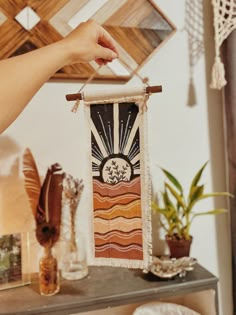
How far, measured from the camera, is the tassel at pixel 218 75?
1.48 m

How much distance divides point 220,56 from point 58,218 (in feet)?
3.05

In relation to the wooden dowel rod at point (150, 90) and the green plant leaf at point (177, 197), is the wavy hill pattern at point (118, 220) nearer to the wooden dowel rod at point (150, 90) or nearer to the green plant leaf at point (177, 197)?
the wooden dowel rod at point (150, 90)

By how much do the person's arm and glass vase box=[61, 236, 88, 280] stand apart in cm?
79

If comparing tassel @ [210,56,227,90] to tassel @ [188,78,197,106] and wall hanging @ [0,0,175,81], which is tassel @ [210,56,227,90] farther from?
wall hanging @ [0,0,175,81]

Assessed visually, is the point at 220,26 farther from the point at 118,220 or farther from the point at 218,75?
the point at 118,220

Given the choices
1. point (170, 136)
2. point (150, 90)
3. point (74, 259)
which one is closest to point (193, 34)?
point (170, 136)

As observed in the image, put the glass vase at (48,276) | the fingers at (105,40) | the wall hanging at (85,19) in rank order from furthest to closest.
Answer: the wall hanging at (85,19), the glass vase at (48,276), the fingers at (105,40)

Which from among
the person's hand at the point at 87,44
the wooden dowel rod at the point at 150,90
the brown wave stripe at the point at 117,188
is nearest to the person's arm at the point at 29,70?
the person's hand at the point at 87,44

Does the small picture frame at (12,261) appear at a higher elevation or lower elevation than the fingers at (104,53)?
lower

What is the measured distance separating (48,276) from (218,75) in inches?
39.1

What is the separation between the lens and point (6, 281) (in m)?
1.30

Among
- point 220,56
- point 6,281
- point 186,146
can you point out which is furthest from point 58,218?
point 220,56

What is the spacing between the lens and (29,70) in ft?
2.10

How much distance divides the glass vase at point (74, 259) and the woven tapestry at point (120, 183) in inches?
10.6
